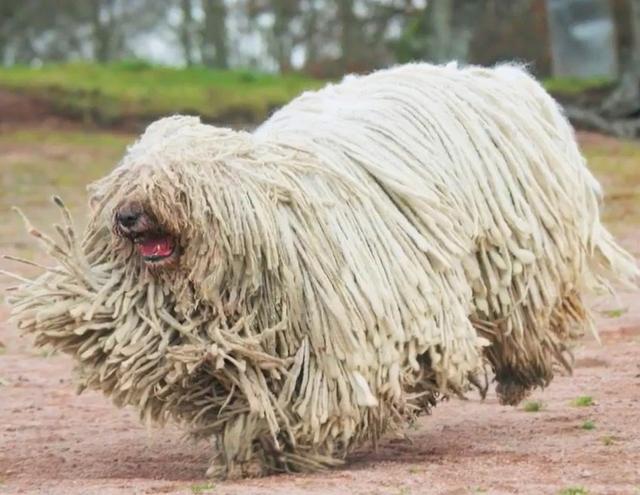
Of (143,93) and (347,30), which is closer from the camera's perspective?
(143,93)

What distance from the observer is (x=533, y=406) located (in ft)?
28.2

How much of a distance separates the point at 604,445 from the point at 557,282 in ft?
2.47

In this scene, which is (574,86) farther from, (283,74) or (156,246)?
(156,246)

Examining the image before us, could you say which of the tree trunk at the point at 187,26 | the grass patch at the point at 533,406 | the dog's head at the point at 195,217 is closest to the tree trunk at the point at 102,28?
the tree trunk at the point at 187,26

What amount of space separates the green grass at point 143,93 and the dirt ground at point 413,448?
14128mm

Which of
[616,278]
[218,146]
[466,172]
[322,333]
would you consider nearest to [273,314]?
[322,333]

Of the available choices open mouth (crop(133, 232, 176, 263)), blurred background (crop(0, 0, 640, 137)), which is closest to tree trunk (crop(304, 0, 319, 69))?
blurred background (crop(0, 0, 640, 137))

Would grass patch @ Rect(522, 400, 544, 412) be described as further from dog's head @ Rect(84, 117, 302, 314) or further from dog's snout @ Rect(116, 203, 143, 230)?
dog's snout @ Rect(116, 203, 143, 230)

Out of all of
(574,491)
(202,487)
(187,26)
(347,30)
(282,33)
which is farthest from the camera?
(282,33)

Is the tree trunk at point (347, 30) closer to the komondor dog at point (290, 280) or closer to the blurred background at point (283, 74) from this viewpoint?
the blurred background at point (283, 74)

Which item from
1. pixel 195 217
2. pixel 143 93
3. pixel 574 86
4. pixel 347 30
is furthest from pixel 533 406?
pixel 347 30

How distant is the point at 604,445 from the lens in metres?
7.29

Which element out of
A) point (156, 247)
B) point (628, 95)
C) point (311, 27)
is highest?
point (311, 27)

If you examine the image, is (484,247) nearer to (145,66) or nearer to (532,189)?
(532,189)
